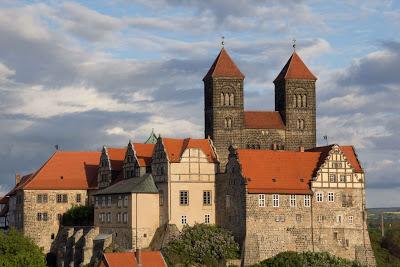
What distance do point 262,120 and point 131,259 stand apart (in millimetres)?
30961

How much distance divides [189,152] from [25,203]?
69.8 feet

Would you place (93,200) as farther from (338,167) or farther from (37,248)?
(338,167)

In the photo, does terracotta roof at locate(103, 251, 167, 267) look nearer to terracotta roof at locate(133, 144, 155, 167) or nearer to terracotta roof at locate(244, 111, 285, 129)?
terracotta roof at locate(133, 144, 155, 167)

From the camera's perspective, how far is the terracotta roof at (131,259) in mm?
84500

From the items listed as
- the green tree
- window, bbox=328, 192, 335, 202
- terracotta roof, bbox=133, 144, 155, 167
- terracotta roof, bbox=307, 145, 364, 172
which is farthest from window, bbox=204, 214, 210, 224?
the green tree

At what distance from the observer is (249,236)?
90.6 meters

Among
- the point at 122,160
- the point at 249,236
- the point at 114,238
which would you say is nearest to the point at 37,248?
the point at 114,238

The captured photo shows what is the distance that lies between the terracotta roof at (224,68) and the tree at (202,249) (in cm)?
2367

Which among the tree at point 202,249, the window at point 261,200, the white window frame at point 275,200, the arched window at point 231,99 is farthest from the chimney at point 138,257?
the arched window at point 231,99

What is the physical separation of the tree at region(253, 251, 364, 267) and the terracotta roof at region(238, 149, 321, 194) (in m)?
5.69

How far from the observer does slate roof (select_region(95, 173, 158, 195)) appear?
315ft

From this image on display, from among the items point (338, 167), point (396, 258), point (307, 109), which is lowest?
point (396, 258)

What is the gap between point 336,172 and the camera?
3728 inches

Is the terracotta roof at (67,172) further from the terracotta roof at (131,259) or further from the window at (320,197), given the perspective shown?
the window at (320,197)
